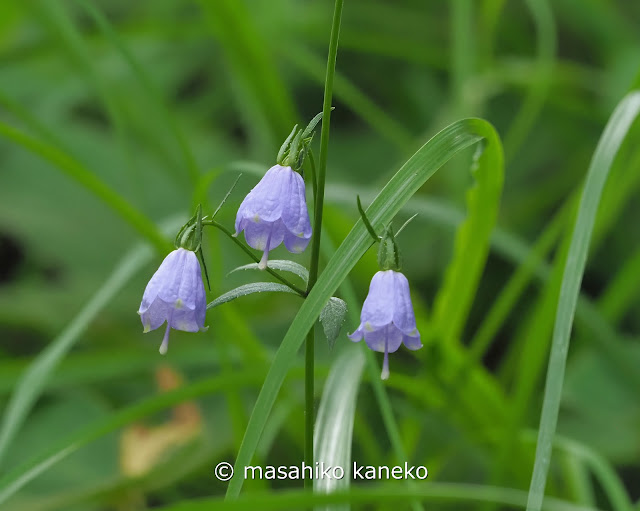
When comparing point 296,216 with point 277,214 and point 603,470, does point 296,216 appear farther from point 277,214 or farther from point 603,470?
point 603,470

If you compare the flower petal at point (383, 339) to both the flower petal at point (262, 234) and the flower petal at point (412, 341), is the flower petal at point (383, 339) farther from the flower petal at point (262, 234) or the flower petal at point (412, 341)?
the flower petal at point (262, 234)

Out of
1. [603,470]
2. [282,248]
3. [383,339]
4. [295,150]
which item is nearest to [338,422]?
[383,339]

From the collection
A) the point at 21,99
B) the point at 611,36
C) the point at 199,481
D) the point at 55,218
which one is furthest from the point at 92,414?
the point at 611,36

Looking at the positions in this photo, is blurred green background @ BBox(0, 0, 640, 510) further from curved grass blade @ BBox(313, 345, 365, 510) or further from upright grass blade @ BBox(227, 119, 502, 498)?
upright grass blade @ BBox(227, 119, 502, 498)

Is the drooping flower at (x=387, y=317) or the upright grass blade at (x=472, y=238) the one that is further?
the upright grass blade at (x=472, y=238)

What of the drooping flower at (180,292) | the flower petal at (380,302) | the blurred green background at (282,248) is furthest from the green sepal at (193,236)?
the blurred green background at (282,248)

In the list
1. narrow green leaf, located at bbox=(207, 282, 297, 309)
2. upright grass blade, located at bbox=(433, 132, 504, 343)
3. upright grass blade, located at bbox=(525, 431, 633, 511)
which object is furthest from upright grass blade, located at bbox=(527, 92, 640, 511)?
upright grass blade, located at bbox=(525, 431, 633, 511)
